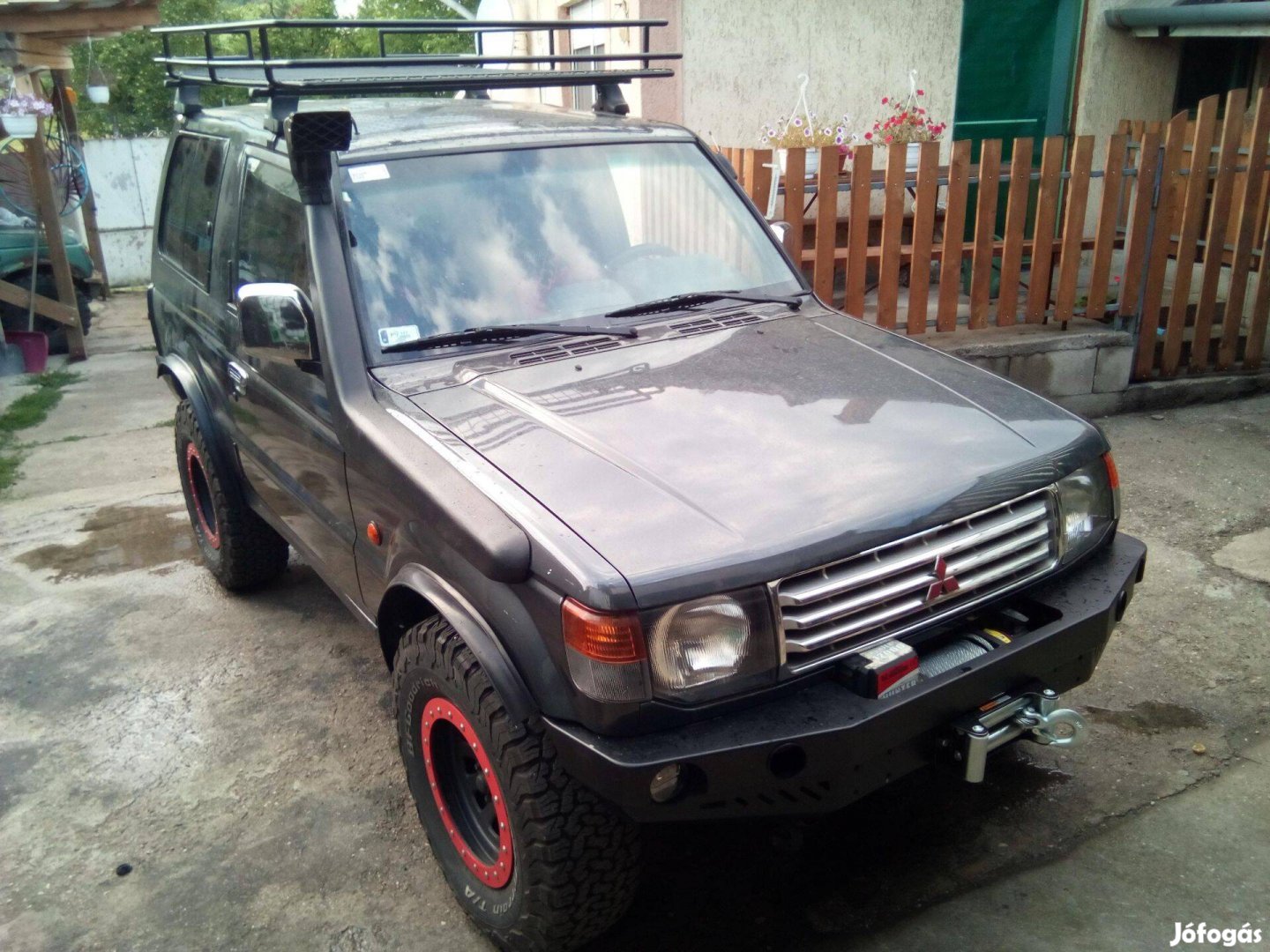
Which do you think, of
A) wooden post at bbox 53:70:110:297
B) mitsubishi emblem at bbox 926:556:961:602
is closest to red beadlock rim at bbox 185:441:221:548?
mitsubishi emblem at bbox 926:556:961:602

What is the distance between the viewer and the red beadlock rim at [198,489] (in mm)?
4799

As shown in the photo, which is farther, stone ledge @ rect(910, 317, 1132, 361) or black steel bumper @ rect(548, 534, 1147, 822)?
stone ledge @ rect(910, 317, 1132, 361)

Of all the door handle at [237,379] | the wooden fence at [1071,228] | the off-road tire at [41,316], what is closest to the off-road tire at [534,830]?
the door handle at [237,379]

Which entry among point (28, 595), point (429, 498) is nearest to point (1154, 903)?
point (429, 498)

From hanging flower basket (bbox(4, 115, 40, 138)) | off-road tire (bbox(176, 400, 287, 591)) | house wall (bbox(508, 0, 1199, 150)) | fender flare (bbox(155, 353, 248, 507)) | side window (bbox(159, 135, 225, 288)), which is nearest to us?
side window (bbox(159, 135, 225, 288))

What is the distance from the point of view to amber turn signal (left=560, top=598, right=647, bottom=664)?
84.0 inches

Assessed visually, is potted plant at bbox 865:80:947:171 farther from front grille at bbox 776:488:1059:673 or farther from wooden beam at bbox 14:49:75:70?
wooden beam at bbox 14:49:75:70

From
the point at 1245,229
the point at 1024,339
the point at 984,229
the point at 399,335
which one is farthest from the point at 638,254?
the point at 1245,229

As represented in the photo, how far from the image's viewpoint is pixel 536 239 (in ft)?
10.9

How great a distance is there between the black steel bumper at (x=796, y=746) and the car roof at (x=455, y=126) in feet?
6.66

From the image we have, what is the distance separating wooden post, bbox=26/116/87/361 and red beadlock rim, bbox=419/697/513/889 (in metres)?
8.75

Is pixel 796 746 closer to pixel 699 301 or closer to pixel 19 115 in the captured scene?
pixel 699 301

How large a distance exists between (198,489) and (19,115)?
595 cm

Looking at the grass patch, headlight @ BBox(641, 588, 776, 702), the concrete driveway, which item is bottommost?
the concrete driveway
